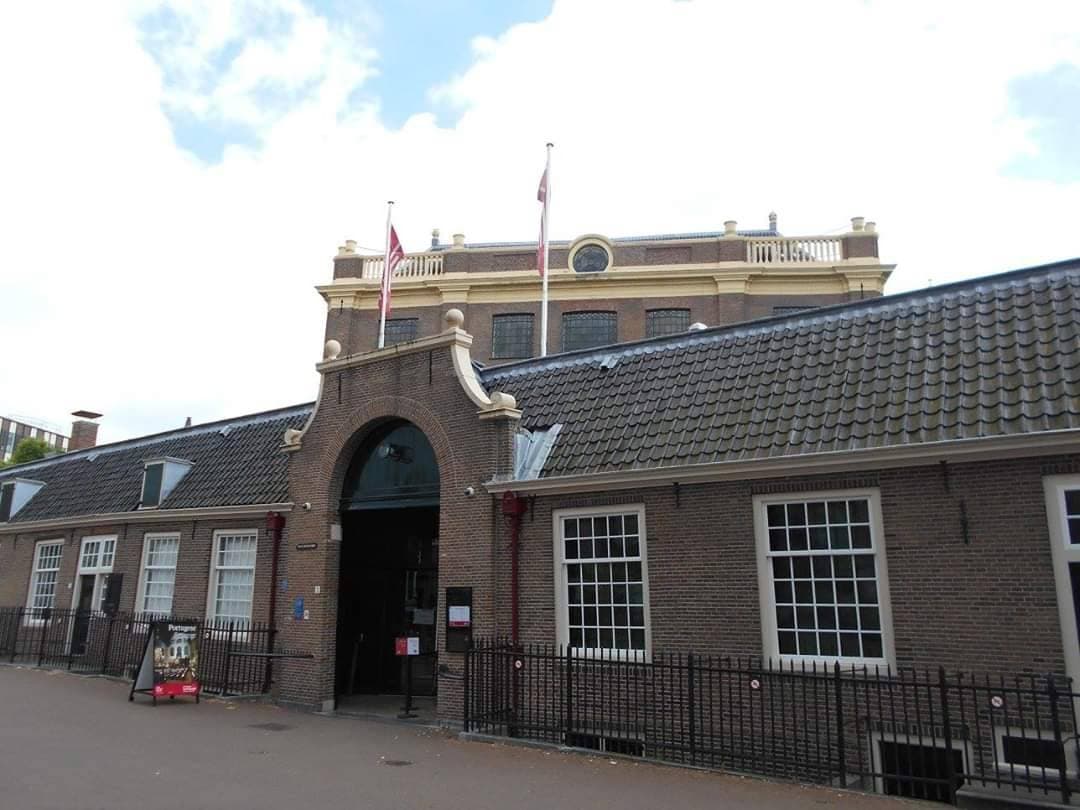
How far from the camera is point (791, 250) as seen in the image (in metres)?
33.2

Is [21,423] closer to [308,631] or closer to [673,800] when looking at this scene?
[308,631]

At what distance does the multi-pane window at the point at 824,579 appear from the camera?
9664 mm

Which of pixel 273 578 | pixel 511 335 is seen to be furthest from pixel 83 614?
pixel 511 335

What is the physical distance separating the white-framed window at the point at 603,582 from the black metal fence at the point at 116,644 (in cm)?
680

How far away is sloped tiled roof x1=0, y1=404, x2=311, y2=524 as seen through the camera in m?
17.9

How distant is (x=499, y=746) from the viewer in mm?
10977

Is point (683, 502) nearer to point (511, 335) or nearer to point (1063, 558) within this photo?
point (1063, 558)

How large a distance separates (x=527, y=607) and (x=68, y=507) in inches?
650

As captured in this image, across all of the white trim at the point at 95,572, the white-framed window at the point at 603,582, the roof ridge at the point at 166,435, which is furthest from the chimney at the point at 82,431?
the white-framed window at the point at 603,582

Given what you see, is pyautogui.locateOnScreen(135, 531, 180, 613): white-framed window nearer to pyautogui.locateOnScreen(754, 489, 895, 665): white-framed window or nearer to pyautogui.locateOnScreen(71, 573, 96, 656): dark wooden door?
pyautogui.locateOnScreen(71, 573, 96, 656): dark wooden door

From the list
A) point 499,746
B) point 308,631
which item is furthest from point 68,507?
point 499,746

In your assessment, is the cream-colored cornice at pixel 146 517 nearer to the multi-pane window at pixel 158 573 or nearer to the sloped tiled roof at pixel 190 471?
the sloped tiled roof at pixel 190 471

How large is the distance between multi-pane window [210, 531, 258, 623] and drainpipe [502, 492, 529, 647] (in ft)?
22.4

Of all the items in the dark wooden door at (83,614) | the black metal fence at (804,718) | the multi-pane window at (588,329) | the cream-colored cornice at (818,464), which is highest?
the multi-pane window at (588,329)
